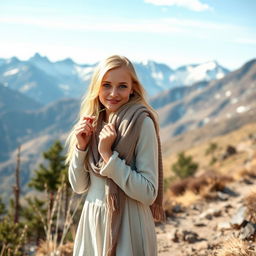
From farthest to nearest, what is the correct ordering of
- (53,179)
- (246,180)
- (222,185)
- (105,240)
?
(53,179) < (246,180) < (222,185) < (105,240)

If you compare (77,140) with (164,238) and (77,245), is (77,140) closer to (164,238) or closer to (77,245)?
(77,245)

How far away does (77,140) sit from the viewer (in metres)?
3.14

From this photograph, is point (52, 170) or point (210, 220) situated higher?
point (210, 220)

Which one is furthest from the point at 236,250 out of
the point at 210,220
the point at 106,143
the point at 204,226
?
Result: the point at 210,220

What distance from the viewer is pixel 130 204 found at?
2.93m

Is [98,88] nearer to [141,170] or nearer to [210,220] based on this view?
[141,170]

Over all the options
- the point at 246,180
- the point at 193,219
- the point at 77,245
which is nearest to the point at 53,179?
the point at 246,180

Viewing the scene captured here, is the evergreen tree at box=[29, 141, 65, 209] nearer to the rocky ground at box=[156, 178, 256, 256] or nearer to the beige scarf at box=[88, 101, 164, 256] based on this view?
the rocky ground at box=[156, 178, 256, 256]

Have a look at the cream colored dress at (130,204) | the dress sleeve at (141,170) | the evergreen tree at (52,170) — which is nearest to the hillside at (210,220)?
the cream colored dress at (130,204)

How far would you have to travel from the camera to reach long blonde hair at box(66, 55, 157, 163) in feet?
10.1

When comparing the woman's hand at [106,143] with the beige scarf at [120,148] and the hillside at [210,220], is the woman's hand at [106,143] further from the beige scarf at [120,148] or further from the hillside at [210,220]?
the hillside at [210,220]

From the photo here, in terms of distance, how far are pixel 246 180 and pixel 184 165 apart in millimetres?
22349

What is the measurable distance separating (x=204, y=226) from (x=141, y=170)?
692cm

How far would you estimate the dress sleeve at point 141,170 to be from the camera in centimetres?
278
